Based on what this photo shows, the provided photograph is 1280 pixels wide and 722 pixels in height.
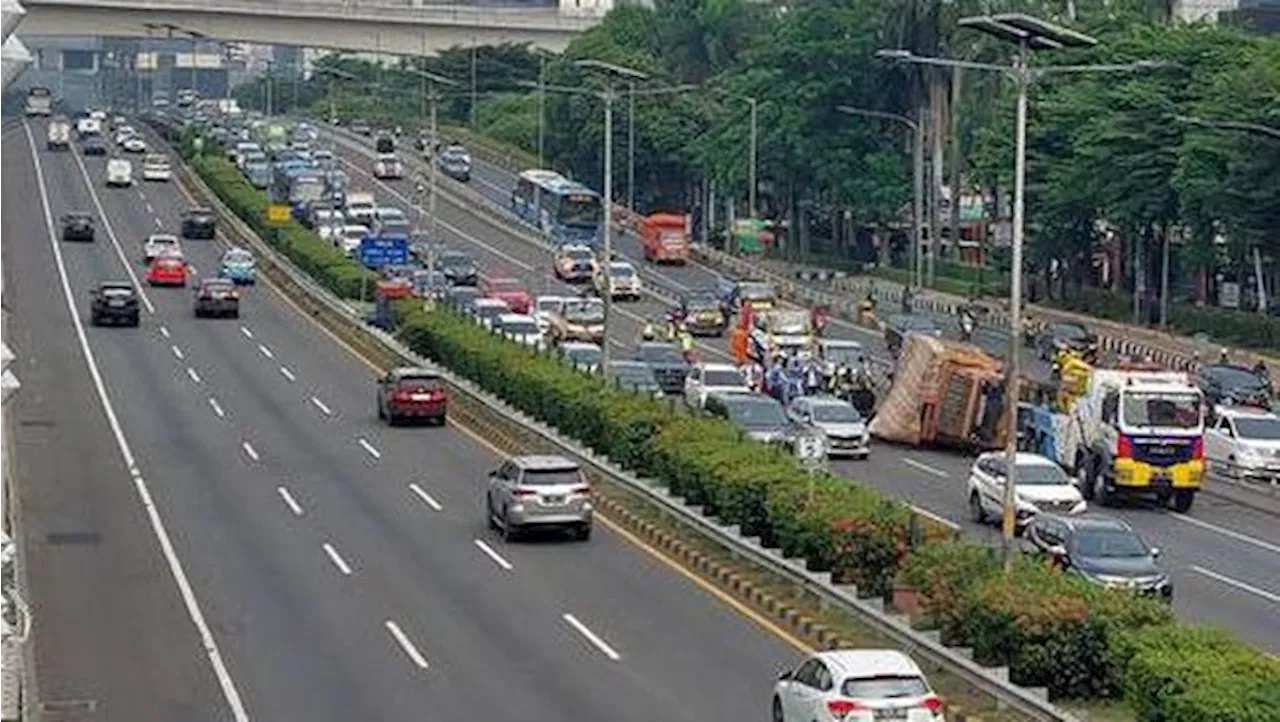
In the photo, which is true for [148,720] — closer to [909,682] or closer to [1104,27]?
[909,682]

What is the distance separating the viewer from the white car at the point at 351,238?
104375mm

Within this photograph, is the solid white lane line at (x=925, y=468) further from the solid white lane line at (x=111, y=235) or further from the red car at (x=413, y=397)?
the solid white lane line at (x=111, y=235)

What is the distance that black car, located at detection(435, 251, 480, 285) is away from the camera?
9975 centimetres

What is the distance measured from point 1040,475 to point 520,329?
3010 cm

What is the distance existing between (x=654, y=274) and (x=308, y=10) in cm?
4183

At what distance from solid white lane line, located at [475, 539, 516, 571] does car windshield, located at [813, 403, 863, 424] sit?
1583cm

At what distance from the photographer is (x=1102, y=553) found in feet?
135

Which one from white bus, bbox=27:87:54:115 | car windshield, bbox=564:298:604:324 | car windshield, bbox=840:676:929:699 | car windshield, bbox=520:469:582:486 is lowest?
car windshield, bbox=564:298:604:324

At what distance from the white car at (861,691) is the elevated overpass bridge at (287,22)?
115 metres

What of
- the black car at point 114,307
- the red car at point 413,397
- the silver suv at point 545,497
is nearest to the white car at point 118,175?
the black car at point 114,307

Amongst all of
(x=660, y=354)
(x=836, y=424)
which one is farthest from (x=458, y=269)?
(x=836, y=424)

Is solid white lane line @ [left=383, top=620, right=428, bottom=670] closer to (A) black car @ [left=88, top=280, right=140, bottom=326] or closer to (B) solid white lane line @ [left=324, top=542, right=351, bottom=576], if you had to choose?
(B) solid white lane line @ [left=324, top=542, right=351, bottom=576]

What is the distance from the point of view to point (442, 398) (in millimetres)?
63469

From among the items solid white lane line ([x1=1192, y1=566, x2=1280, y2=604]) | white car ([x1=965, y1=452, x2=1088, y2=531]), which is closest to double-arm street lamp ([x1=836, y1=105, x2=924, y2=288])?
white car ([x1=965, y1=452, x2=1088, y2=531])
